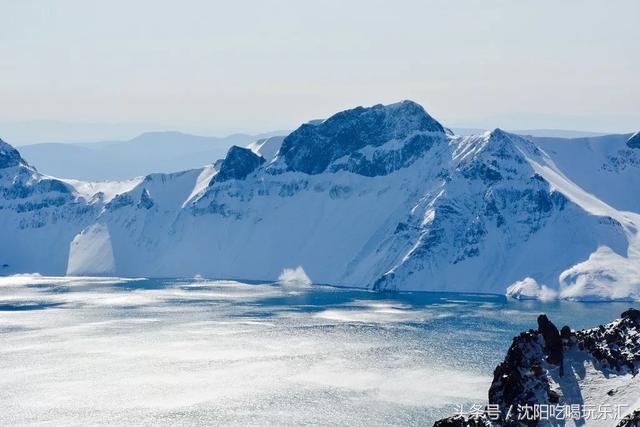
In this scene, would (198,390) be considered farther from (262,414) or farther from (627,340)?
(627,340)

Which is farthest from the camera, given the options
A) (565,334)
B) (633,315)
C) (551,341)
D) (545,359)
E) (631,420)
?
(633,315)

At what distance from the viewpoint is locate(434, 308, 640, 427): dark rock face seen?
4532 inches

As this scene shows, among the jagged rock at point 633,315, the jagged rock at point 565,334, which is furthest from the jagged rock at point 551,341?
the jagged rock at point 633,315

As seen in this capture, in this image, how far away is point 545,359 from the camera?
4833 inches

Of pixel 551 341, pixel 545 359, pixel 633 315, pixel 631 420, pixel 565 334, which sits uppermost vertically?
pixel 633 315

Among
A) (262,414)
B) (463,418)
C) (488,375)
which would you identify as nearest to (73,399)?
(262,414)

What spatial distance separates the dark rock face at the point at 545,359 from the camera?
11512 centimetres

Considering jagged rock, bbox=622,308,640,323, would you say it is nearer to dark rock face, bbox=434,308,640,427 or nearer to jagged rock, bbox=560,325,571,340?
dark rock face, bbox=434,308,640,427

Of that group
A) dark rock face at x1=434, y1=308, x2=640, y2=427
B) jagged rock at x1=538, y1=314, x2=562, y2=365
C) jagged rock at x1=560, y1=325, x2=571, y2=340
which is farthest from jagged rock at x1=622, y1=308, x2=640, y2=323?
jagged rock at x1=538, y1=314, x2=562, y2=365

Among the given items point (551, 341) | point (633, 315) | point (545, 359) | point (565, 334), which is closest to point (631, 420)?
point (545, 359)

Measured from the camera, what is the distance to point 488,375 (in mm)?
199500

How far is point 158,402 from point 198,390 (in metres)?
13.0

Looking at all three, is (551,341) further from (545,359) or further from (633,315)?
(633,315)

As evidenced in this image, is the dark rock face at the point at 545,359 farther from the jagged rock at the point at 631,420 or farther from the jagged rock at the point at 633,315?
the jagged rock at the point at 631,420
